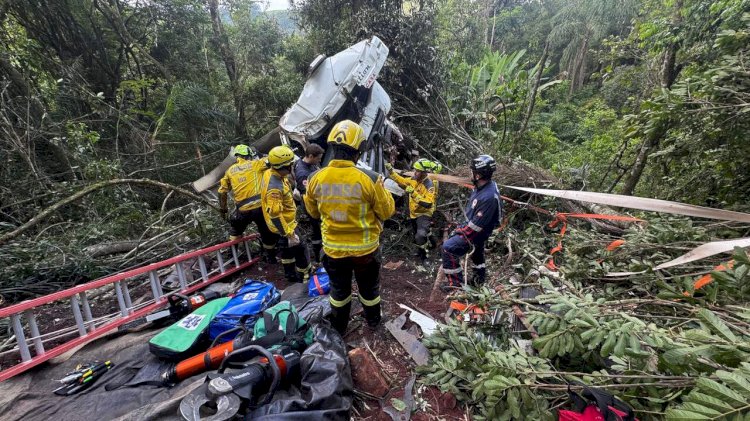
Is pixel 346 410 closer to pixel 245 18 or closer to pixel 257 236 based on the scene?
pixel 257 236

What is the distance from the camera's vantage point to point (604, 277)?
9.07 feet

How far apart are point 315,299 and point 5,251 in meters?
3.46

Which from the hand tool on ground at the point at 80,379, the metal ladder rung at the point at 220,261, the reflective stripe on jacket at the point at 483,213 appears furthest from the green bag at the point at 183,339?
the reflective stripe on jacket at the point at 483,213

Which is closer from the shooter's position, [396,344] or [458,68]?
[396,344]

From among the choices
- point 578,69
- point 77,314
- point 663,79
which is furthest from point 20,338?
point 578,69

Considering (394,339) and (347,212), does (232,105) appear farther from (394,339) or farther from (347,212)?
(394,339)

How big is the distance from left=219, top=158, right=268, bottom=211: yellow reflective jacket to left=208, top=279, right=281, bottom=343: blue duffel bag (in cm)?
111

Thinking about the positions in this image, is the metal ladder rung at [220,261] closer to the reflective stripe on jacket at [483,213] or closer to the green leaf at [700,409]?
the reflective stripe on jacket at [483,213]

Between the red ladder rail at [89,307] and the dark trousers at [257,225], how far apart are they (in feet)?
0.57

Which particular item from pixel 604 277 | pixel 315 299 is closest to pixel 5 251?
pixel 315 299

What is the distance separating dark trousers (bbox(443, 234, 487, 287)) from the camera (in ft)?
11.8

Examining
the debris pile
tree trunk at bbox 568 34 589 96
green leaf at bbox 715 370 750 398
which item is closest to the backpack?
the debris pile

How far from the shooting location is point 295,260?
401 centimetres

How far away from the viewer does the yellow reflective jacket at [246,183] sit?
12.9ft
